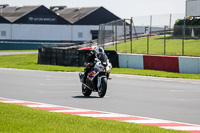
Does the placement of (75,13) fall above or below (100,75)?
above

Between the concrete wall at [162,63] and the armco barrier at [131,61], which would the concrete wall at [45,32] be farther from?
the concrete wall at [162,63]

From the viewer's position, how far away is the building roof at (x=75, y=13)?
289 ft

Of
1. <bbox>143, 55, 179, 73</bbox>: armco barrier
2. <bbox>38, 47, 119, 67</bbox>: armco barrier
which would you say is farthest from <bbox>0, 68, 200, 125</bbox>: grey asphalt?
<bbox>38, 47, 119, 67</bbox>: armco barrier

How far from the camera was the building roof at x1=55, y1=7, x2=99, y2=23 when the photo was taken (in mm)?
88062

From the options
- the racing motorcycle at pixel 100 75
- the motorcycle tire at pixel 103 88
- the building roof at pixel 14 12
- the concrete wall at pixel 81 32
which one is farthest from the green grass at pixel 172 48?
the building roof at pixel 14 12

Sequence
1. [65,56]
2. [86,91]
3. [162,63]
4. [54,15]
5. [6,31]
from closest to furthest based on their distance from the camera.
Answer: [86,91] < [162,63] < [65,56] < [6,31] < [54,15]

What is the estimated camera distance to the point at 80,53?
3516 centimetres

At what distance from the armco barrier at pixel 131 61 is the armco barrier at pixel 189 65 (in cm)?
384

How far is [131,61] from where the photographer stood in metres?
32.7

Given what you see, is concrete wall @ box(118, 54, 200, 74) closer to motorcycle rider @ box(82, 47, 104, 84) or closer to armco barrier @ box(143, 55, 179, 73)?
armco barrier @ box(143, 55, 179, 73)

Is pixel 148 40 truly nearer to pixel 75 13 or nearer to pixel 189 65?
pixel 189 65

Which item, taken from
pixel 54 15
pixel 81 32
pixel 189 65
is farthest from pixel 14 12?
pixel 189 65

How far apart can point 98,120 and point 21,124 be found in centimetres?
166

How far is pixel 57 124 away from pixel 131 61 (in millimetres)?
23436
